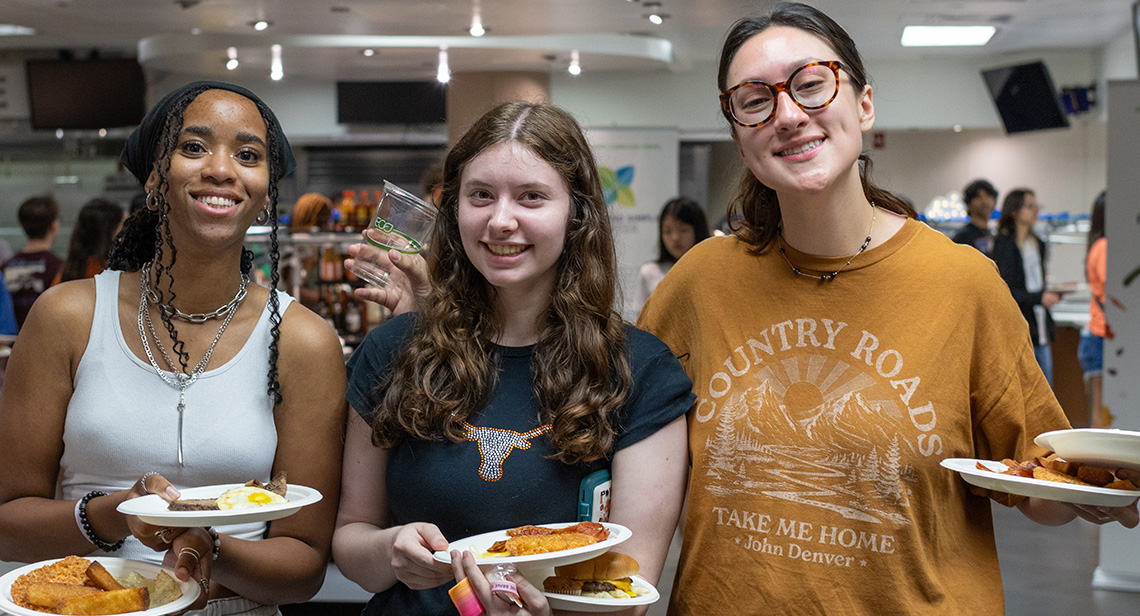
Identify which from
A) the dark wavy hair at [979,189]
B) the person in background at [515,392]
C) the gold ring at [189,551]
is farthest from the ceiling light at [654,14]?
the gold ring at [189,551]

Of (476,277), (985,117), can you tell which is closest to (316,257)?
(476,277)

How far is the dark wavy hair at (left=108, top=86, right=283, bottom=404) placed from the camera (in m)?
1.76

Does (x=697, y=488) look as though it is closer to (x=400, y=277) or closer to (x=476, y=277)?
(x=476, y=277)

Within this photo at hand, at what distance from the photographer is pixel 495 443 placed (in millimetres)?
1636

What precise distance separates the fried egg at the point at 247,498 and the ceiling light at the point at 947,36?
1038 centimetres

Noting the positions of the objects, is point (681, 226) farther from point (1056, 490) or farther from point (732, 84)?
point (1056, 490)

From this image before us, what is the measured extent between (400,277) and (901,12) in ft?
29.2

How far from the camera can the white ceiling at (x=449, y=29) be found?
816 cm

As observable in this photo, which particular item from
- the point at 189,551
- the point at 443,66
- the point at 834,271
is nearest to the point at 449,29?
the point at 443,66

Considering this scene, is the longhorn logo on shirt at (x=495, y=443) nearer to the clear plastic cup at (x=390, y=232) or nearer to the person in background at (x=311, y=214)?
the clear plastic cup at (x=390, y=232)

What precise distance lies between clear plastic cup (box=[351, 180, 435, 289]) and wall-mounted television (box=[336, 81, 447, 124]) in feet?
36.4

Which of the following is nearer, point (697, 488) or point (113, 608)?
point (113, 608)

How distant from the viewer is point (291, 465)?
1785mm

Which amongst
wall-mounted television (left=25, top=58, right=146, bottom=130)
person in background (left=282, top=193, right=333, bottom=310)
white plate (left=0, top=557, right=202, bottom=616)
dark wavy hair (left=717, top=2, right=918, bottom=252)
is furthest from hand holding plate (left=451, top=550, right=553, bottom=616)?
wall-mounted television (left=25, top=58, right=146, bottom=130)
